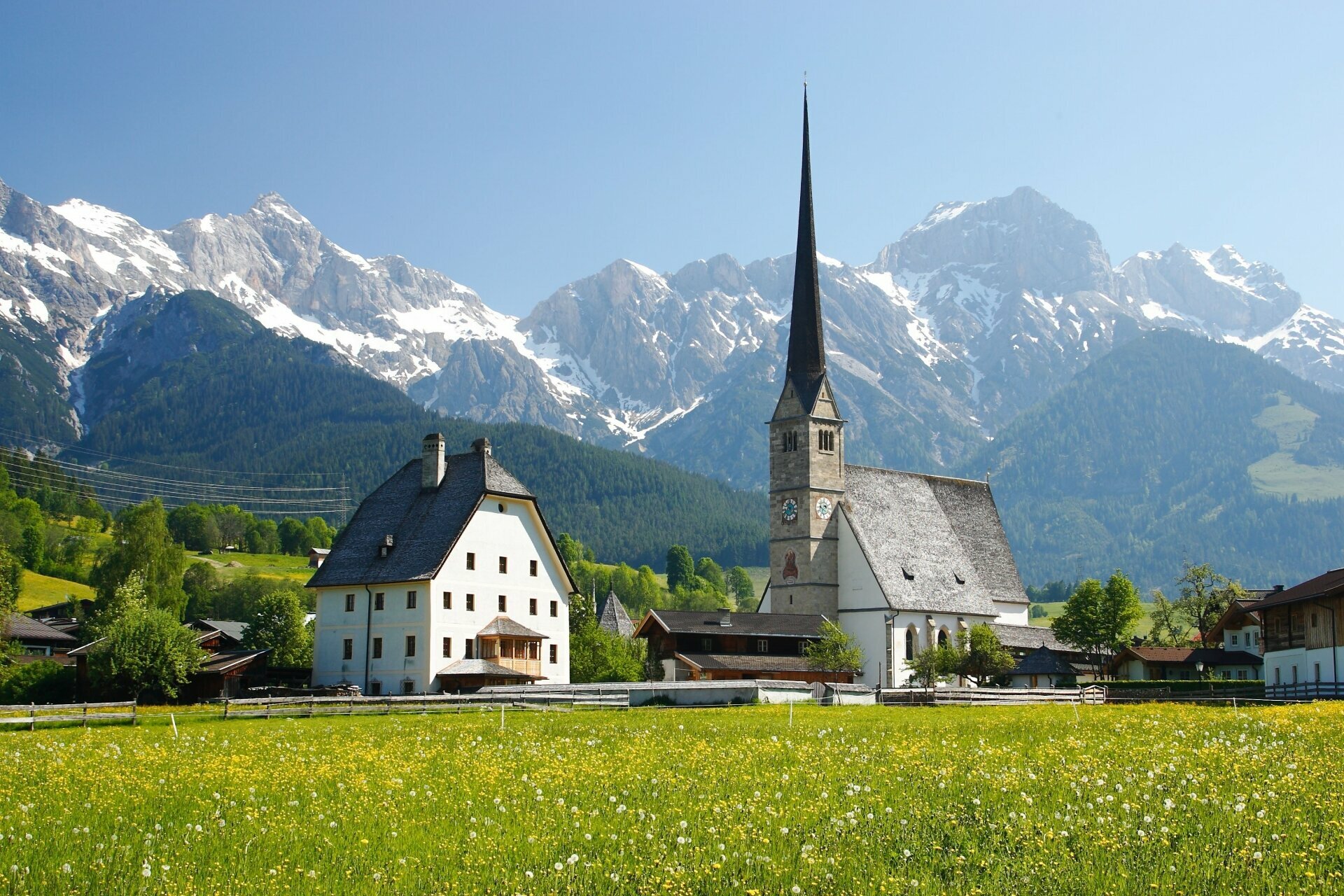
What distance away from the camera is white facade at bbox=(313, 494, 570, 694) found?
2832 inches

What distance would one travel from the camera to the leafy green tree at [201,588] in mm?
159375

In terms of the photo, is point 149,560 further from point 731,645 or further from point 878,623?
point 878,623

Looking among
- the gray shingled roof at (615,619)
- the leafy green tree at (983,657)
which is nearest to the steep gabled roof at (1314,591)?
the leafy green tree at (983,657)

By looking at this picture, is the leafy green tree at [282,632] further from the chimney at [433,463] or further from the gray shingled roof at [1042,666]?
the gray shingled roof at [1042,666]

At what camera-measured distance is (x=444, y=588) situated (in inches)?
2857

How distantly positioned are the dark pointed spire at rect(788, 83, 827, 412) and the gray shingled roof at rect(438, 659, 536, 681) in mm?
37803

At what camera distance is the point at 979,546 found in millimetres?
108812

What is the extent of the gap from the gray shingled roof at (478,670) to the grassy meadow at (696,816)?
42689 millimetres

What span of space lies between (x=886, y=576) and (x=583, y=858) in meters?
83.1

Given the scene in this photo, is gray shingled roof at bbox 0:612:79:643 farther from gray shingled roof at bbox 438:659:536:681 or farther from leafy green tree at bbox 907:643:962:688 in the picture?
leafy green tree at bbox 907:643:962:688

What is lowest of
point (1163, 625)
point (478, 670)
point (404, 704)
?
point (404, 704)

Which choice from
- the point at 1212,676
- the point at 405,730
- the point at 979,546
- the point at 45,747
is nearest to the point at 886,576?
the point at 979,546

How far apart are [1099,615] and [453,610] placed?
58918 mm

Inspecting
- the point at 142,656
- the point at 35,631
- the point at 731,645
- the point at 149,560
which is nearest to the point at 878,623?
the point at 731,645
